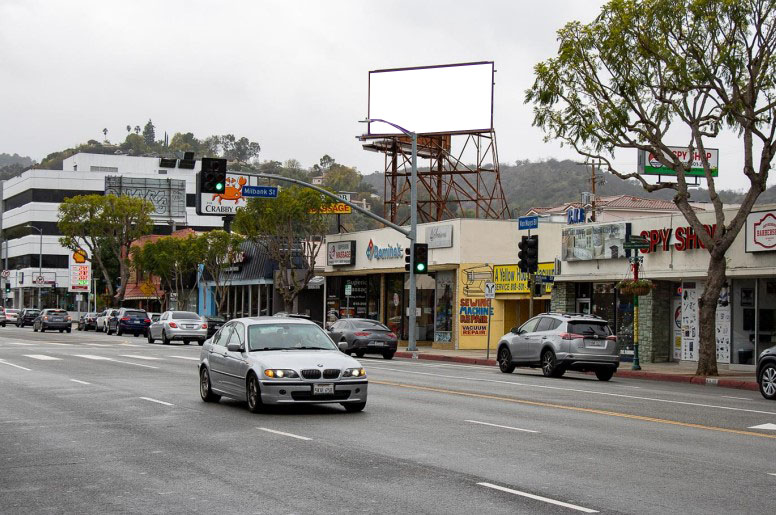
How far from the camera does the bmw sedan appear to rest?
16062 millimetres

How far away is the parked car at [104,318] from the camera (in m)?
67.8

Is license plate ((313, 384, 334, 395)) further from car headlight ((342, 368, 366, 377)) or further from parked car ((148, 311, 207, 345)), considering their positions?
parked car ((148, 311, 207, 345))

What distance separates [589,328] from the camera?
27844 millimetres

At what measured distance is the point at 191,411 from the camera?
17094 millimetres

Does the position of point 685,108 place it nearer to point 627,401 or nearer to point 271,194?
point 627,401

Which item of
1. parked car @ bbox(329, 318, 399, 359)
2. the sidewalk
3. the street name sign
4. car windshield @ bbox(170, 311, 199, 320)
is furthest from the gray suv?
car windshield @ bbox(170, 311, 199, 320)

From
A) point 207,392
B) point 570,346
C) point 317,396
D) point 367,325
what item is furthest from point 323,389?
point 367,325

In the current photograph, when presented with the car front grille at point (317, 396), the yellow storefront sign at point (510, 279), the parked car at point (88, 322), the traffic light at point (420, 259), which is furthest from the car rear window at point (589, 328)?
the parked car at point (88, 322)

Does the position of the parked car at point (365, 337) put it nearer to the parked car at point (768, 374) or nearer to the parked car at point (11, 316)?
the parked car at point (768, 374)

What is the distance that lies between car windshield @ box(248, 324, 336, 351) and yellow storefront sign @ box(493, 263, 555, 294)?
27964 millimetres

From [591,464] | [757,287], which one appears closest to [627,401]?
[591,464]

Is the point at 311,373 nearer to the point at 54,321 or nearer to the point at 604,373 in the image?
the point at 604,373

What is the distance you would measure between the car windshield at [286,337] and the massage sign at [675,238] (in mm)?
19198

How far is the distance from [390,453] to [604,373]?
17.0 meters
